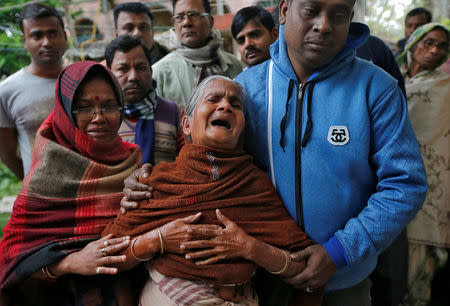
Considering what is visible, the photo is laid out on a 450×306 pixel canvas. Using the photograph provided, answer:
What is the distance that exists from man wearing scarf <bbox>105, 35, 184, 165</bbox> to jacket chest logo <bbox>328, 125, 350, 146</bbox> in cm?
130

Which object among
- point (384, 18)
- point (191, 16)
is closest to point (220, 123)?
point (191, 16)

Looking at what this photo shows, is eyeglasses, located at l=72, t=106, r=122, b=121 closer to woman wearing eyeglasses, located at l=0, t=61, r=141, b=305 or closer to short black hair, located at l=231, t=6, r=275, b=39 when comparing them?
woman wearing eyeglasses, located at l=0, t=61, r=141, b=305

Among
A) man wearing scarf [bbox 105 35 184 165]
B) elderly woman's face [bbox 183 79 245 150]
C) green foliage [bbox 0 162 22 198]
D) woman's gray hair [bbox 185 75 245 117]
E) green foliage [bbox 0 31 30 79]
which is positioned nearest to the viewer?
elderly woman's face [bbox 183 79 245 150]

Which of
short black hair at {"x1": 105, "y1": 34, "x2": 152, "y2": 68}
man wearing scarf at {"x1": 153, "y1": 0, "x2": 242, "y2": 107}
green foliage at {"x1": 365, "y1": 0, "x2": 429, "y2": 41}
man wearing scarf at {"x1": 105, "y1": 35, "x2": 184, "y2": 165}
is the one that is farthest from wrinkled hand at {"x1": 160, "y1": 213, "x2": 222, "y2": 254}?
green foliage at {"x1": 365, "y1": 0, "x2": 429, "y2": 41}

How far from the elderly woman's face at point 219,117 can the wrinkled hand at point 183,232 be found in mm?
413

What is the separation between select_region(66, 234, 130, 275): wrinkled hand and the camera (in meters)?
1.70

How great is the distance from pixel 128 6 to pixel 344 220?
10.6ft

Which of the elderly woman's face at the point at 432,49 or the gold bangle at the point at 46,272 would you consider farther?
the elderly woman's face at the point at 432,49

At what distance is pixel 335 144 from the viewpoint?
1.70 metres

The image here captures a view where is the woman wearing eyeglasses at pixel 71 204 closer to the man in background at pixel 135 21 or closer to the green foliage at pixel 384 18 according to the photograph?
the man in background at pixel 135 21

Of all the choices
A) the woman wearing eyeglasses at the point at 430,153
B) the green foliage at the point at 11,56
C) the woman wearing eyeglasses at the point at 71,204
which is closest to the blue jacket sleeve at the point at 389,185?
the woman wearing eyeglasses at the point at 71,204

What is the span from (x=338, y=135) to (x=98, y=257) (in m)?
1.29

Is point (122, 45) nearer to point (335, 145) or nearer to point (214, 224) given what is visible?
point (214, 224)

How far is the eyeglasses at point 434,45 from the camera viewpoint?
3.70 meters
